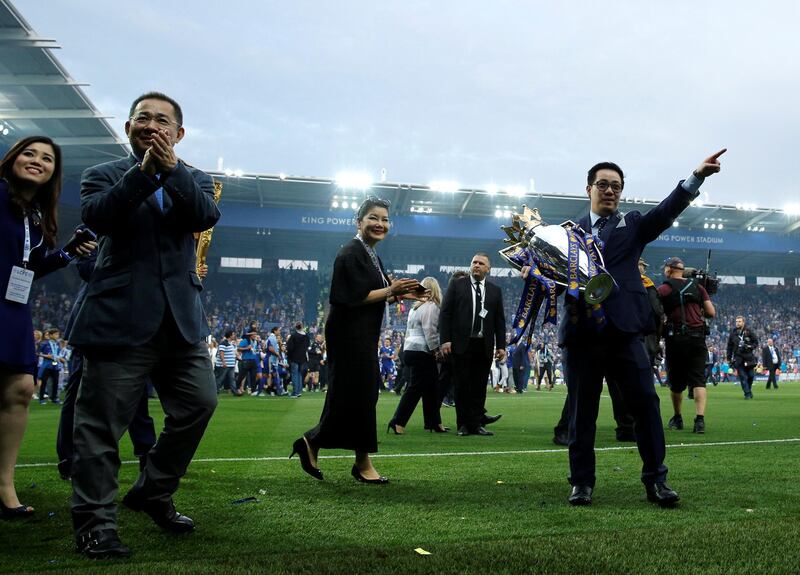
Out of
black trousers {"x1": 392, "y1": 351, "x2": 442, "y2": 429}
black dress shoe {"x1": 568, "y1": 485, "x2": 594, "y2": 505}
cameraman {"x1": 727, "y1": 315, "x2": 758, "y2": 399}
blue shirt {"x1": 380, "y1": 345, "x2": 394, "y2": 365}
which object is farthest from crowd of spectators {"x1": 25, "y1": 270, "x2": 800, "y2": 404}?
black dress shoe {"x1": 568, "y1": 485, "x2": 594, "y2": 505}

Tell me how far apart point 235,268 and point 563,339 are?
4091 centimetres

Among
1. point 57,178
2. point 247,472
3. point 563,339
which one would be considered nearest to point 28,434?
point 247,472

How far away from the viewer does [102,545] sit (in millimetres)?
2566

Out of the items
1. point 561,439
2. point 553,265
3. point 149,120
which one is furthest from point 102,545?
point 561,439

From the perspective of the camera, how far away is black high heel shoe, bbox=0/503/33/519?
3.34 meters

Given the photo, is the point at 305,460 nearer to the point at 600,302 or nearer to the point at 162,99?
the point at 600,302

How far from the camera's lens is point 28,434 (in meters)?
7.68

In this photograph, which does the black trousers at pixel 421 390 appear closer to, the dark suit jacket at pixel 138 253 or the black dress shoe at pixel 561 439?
the black dress shoe at pixel 561 439

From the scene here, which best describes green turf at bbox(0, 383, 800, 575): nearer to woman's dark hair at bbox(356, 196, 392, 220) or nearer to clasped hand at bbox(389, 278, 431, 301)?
clasped hand at bbox(389, 278, 431, 301)

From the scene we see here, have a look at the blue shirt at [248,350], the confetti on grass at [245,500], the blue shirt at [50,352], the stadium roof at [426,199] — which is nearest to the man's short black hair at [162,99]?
the confetti on grass at [245,500]

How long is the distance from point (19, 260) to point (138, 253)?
0.94 meters

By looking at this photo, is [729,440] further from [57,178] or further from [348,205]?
[348,205]

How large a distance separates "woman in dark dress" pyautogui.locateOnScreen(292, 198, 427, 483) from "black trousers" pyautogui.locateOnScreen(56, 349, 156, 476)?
1180mm

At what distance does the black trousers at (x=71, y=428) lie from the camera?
4.54m
